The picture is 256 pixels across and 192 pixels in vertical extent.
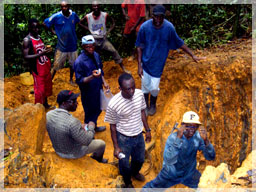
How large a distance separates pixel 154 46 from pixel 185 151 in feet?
7.18

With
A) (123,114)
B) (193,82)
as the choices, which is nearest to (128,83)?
(123,114)

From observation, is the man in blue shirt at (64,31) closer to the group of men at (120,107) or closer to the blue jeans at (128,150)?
the group of men at (120,107)

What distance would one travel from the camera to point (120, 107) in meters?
3.39

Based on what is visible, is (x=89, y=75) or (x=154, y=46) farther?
(x=154, y=46)

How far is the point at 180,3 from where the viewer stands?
7520 mm

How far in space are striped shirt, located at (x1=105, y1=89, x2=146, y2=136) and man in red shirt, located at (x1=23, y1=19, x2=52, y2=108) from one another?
2160 millimetres

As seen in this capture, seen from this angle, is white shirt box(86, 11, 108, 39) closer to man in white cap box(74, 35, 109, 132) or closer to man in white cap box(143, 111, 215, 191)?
man in white cap box(74, 35, 109, 132)

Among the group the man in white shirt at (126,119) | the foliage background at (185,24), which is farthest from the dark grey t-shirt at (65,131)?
the foliage background at (185,24)

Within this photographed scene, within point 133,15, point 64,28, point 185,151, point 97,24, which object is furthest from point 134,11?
point 185,151

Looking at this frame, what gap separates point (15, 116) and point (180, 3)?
5.69 metres

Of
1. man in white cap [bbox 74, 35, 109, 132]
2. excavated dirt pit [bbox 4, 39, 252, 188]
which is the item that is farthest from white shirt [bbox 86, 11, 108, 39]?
excavated dirt pit [bbox 4, 39, 252, 188]

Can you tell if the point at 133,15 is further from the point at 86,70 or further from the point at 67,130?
the point at 67,130

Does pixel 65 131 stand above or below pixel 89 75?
below

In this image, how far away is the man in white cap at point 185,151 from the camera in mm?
3062
